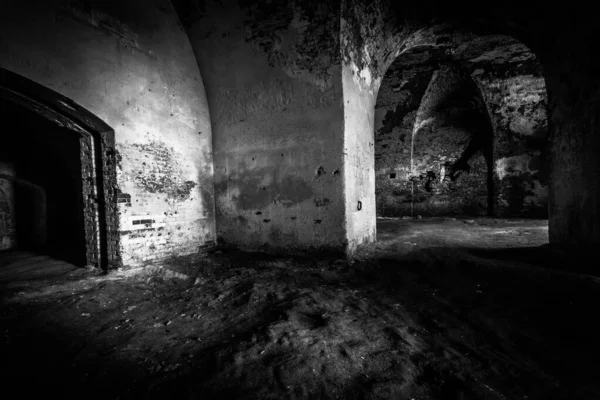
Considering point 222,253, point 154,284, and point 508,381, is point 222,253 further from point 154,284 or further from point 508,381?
point 508,381

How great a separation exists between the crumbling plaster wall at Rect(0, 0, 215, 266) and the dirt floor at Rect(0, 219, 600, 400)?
801 mm

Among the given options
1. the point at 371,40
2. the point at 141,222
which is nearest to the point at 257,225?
the point at 141,222

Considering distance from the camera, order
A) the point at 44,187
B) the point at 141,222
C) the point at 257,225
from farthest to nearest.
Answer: the point at 44,187 < the point at 257,225 < the point at 141,222

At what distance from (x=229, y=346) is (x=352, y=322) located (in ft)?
3.06

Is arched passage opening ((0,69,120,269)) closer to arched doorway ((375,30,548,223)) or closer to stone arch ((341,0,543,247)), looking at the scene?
stone arch ((341,0,543,247))

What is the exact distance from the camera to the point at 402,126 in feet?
34.9

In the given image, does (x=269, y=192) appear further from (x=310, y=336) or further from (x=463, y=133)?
(x=463, y=133)

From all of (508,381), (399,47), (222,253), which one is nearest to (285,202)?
(222,253)

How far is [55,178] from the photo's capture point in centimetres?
598

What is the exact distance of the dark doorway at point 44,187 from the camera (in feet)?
17.1

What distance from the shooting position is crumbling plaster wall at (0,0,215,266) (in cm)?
304

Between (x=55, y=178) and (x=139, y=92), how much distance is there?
12.6ft

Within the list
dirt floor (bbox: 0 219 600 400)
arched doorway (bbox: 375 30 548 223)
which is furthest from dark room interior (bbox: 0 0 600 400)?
arched doorway (bbox: 375 30 548 223)

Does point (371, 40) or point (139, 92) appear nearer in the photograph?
point (139, 92)
